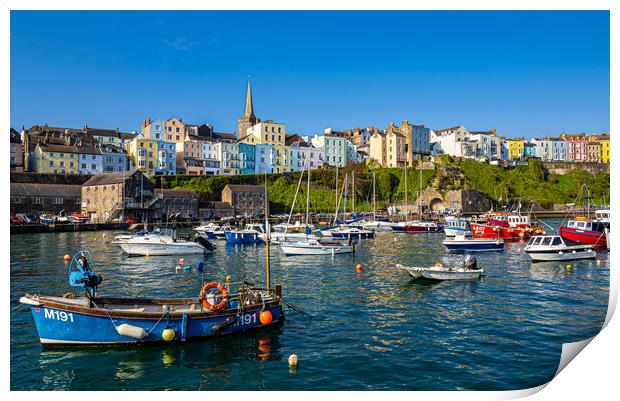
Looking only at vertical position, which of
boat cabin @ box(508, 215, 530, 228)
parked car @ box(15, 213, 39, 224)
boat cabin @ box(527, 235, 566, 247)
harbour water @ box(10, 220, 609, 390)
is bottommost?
harbour water @ box(10, 220, 609, 390)

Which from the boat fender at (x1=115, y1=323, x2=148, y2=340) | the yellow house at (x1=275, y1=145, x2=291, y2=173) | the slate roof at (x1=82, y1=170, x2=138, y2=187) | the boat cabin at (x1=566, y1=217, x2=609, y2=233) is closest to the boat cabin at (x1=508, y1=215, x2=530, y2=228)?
the boat cabin at (x1=566, y1=217, x2=609, y2=233)

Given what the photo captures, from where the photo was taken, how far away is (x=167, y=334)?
12.1 m

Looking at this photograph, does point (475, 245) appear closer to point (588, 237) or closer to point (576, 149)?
point (588, 237)

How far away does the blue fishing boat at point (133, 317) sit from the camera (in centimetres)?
1196

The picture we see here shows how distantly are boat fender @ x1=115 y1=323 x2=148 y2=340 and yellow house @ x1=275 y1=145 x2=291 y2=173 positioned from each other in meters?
74.3

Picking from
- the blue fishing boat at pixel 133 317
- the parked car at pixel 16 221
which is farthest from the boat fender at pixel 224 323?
the parked car at pixel 16 221

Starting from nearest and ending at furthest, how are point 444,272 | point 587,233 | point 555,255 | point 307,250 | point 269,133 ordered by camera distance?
point 444,272 < point 555,255 < point 307,250 < point 587,233 < point 269,133

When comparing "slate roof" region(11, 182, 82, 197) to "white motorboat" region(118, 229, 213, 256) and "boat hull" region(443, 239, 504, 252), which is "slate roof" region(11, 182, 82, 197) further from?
"boat hull" region(443, 239, 504, 252)

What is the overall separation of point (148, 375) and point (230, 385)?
1.89m

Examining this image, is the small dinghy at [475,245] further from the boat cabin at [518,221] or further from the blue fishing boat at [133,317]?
the blue fishing boat at [133,317]

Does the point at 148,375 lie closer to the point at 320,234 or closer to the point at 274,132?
the point at 320,234

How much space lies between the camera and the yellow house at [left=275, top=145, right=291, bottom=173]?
86.7m

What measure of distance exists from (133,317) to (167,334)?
95 cm

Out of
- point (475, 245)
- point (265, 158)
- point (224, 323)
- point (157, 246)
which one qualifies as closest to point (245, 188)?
point (265, 158)
